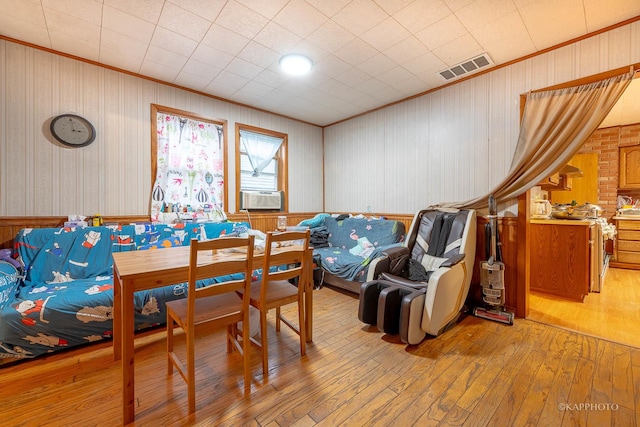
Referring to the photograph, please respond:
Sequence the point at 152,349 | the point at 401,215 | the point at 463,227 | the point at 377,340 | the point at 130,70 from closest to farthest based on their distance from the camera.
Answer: the point at 152,349, the point at 377,340, the point at 463,227, the point at 130,70, the point at 401,215

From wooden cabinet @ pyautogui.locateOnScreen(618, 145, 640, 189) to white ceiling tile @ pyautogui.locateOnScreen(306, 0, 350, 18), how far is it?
5821mm

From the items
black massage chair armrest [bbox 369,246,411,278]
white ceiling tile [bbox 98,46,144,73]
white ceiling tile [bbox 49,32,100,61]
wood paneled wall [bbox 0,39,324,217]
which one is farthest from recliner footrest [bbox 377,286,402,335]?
white ceiling tile [bbox 49,32,100,61]

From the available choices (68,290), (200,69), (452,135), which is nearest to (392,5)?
(452,135)

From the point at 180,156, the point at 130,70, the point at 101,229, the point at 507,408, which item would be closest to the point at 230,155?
the point at 180,156

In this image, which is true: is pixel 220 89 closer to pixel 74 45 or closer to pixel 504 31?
pixel 74 45

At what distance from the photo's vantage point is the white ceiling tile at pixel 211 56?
2.60 meters

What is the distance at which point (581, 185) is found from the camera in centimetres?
510

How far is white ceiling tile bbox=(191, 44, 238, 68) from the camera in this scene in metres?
2.60

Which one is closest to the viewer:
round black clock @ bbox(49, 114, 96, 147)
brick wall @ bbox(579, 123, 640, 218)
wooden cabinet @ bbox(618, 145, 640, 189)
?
round black clock @ bbox(49, 114, 96, 147)

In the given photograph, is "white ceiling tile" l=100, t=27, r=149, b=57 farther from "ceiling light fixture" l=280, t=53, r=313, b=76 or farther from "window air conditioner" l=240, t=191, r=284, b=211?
"window air conditioner" l=240, t=191, r=284, b=211

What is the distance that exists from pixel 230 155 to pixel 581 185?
6.36 metres

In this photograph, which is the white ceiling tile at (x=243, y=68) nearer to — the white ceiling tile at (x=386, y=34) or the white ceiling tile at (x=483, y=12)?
the white ceiling tile at (x=386, y=34)

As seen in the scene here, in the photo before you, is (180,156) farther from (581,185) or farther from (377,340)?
(581,185)

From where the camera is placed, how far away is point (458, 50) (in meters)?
2.58
